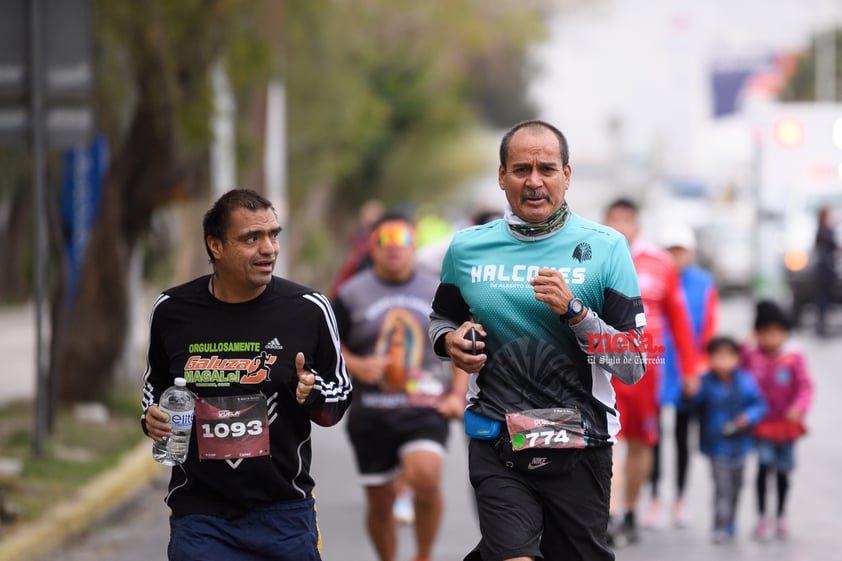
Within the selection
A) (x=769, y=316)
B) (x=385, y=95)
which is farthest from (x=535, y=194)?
(x=385, y=95)

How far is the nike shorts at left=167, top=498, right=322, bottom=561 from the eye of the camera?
17.5ft

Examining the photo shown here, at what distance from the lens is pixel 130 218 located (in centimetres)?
1554

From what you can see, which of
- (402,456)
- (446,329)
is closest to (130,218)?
(402,456)

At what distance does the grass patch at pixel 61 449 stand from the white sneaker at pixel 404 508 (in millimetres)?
2265

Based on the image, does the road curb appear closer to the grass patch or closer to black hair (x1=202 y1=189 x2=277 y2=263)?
the grass patch

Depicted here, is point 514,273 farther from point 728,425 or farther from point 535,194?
point 728,425

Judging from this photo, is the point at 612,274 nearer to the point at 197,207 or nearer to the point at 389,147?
the point at 197,207

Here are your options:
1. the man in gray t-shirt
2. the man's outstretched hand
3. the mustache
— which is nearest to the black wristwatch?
the mustache

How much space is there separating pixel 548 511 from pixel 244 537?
1.05 m

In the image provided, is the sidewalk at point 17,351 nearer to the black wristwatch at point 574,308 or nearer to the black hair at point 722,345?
the black hair at point 722,345

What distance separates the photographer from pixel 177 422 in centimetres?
527

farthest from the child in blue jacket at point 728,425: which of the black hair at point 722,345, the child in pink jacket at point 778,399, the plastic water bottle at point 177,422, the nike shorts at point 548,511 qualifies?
the plastic water bottle at point 177,422

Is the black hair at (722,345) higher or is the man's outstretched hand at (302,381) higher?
the man's outstretched hand at (302,381)

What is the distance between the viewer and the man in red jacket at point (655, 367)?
31.6 ft
